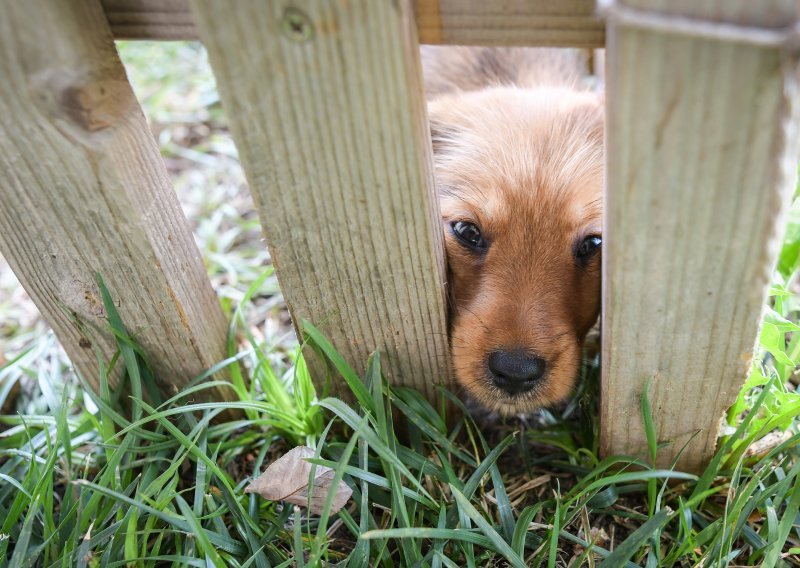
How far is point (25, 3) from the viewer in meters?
1.21

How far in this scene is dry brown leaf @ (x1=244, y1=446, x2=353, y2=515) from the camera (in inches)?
64.4

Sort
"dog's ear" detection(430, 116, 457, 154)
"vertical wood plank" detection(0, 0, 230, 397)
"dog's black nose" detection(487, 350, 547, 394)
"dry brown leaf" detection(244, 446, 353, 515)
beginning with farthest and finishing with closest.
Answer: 1. "dog's ear" detection(430, 116, 457, 154)
2. "dog's black nose" detection(487, 350, 547, 394)
3. "dry brown leaf" detection(244, 446, 353, 515)
4. "vertical wood plank" detection(0, 0, 230, 397)

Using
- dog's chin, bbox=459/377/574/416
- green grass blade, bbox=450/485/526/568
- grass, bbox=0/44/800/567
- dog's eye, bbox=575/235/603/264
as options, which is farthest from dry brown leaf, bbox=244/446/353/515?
dog's eye, bbox=575/235/603/264

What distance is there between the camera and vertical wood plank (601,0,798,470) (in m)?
1.04

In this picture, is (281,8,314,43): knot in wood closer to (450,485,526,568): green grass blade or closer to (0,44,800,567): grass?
(0,44,800,567): grass

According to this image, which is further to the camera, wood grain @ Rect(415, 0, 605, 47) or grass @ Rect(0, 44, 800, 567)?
grass @ Rect(0, 44, 800, 567)

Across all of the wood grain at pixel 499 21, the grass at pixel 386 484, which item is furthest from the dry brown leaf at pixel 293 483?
the wood grain at pixel 499 21

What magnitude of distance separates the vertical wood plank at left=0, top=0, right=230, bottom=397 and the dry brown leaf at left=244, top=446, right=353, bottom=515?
0.38 meters

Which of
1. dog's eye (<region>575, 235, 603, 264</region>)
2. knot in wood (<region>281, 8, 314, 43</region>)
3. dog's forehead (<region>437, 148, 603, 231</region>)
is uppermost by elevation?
knot in wood (<region>281, 8, 314, 43</region>)

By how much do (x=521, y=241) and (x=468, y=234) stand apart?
0.18 meters

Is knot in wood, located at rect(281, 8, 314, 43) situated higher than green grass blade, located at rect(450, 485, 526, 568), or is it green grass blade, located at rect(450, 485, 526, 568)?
knot in wood, located at rect(281, 8, 314, 43)

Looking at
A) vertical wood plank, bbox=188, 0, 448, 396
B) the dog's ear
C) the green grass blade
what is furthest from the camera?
the dog's ear

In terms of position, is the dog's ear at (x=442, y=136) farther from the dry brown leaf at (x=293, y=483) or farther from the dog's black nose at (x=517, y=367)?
the dry brown leaf at (x=293, y=483)

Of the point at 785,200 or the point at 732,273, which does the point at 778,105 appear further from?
the point at 732,273
